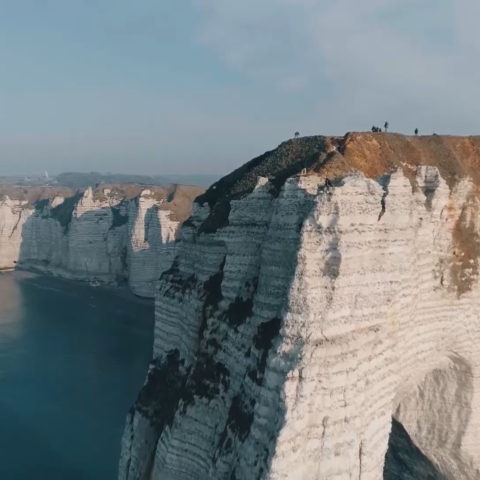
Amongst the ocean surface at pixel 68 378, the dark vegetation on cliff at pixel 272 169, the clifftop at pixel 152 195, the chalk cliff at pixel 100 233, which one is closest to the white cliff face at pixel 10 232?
the chalk cliff at pixel 100 233

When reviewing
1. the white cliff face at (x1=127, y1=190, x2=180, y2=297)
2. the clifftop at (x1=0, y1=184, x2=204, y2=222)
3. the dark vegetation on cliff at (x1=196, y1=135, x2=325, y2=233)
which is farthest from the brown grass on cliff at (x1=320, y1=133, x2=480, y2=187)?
the clifftop at (x1=0, y1=184, x2=204, y2=222)

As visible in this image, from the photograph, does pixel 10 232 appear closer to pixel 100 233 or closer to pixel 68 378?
pixel 100 233

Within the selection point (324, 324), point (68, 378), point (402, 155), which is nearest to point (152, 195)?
point (68, 378)

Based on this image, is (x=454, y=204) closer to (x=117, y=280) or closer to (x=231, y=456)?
(x=231, y=456)

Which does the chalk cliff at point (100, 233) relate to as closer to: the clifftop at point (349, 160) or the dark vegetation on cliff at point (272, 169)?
the dark vegetation on cliff at point (272, 169)

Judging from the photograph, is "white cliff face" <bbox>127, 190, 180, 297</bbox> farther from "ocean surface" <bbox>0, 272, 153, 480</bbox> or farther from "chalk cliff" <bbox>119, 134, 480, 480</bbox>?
"chalk cliff" <bbox>119, 134, 480, 480</bbox>
